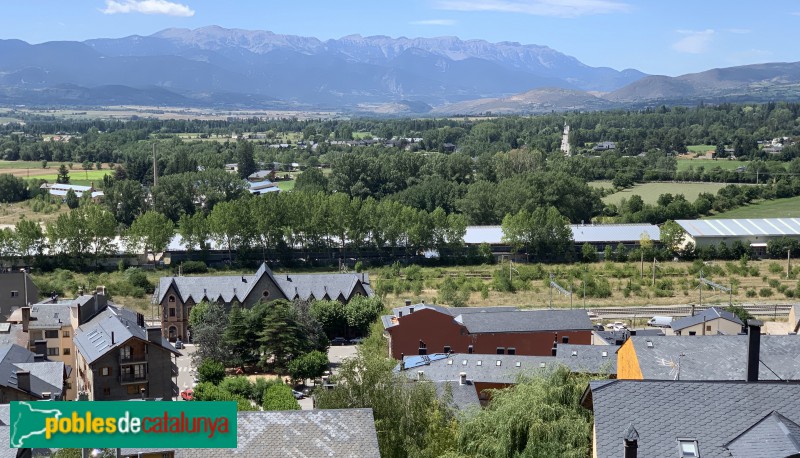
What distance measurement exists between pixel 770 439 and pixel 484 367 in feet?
55.3

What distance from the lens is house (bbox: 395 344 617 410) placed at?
26.2m

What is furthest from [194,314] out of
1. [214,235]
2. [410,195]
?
[410,195]

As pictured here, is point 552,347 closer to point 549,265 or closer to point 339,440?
point 339,440

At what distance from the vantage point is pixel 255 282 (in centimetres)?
4253

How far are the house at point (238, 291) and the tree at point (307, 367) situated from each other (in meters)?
8.31

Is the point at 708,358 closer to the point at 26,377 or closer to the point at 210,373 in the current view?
the point at 26,377

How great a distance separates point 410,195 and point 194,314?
37192 mm

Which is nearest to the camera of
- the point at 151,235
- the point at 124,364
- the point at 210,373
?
the point at 124,364

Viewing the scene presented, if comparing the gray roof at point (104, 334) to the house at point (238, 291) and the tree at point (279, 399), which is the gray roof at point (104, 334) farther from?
the house at point (238, 291)

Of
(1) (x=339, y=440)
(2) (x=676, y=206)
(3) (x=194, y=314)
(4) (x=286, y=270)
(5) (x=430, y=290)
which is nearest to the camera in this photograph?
(1) (x=339, y=440)

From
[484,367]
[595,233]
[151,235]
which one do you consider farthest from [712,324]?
[151,235]

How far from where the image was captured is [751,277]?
55.4 meters

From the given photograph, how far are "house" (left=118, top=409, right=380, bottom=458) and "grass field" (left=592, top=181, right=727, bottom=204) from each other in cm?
6874

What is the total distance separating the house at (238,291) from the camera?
4212 cm
